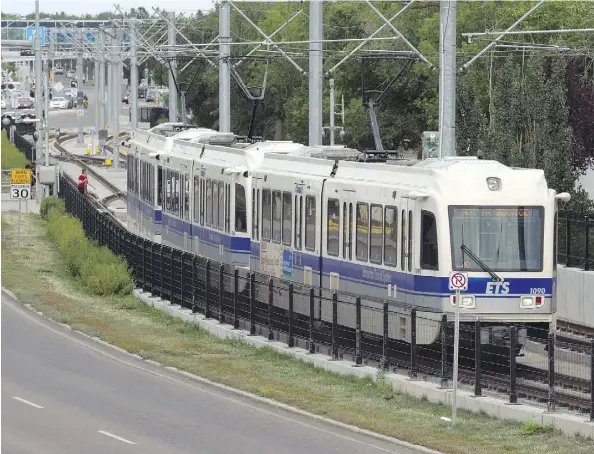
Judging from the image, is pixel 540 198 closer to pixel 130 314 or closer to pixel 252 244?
pixel 252 244

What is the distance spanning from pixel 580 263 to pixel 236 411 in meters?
13.5

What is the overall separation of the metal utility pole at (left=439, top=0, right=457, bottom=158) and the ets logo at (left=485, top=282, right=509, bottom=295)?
16.6 feet

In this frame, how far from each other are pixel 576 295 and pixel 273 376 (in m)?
9.87

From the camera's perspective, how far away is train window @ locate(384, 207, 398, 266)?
80.1 ft

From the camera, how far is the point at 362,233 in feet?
83.9

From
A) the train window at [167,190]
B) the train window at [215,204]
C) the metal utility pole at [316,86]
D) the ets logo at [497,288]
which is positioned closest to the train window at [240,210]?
the train window at [215,204]


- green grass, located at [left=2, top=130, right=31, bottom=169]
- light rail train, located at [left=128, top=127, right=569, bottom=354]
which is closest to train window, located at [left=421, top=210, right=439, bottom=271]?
light rail train, located at [left=128, top=127, right=569, bottom=354]

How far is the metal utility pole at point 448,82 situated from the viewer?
93.1 feet

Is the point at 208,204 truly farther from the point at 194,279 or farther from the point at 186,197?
the point at 194,279

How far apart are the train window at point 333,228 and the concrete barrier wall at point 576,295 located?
688 cm

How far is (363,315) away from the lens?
24031 mm

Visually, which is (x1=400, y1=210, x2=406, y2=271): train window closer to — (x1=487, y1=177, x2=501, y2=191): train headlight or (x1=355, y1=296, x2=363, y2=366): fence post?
(x1=355, y1=296, x2=363, y2=366): fence post

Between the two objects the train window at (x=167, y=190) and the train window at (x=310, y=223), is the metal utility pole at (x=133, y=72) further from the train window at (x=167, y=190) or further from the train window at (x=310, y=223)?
the train window at (x=310, y=223)

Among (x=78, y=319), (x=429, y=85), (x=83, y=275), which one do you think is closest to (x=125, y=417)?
(x=78, y=319)
